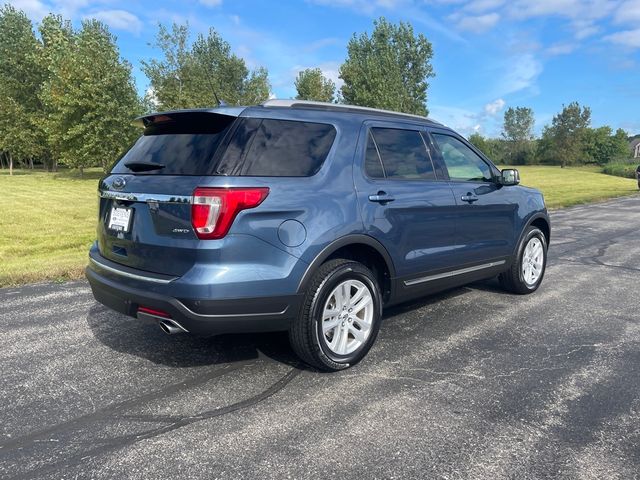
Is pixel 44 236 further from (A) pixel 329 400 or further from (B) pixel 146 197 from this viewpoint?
(A) pixel 329 400

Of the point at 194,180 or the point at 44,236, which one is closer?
the point at 194,180

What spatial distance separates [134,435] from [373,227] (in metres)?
2.05

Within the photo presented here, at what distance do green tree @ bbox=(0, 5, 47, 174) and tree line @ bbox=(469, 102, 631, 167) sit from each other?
41037 mm

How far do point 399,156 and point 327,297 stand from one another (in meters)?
1.43

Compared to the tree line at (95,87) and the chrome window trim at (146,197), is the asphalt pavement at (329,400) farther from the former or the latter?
the tree line at (95,87)

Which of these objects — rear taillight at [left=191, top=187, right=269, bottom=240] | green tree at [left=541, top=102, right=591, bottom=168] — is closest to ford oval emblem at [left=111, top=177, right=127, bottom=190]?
rear taillight at [left=191, top=187, right=269, bottom=240]

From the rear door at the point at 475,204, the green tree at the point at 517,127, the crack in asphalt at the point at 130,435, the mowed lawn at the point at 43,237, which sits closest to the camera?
the crack in asphalt at the point at 130,435

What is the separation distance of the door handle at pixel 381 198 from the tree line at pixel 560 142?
51666mm

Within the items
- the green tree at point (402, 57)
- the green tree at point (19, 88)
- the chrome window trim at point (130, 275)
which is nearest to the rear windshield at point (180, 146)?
the chrome window trim at point (130, 275)

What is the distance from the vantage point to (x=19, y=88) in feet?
127

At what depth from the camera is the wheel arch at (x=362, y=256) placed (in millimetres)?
3240

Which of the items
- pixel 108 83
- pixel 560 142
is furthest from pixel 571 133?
pixel 108 83

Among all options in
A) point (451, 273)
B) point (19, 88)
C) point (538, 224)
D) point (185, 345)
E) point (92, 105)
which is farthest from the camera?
point (19, 88)

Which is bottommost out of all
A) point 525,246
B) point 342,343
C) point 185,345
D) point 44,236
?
point 44,236
